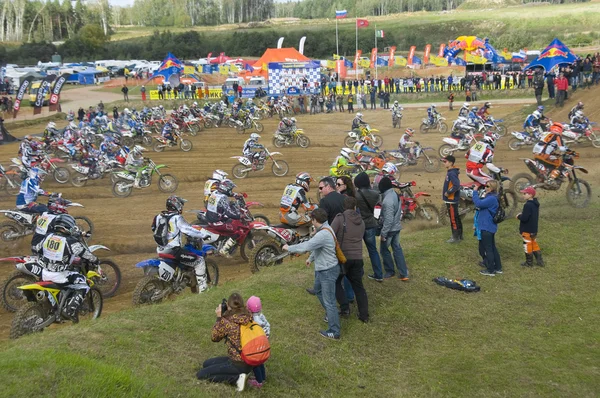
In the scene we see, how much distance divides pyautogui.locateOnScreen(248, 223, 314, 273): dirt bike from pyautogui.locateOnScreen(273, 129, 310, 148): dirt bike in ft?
48.4

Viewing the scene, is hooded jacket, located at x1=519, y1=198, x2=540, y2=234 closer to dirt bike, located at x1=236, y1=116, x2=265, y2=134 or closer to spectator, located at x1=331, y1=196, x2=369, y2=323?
spectator, located at x1=331, y1=196, x2=369, y2=323

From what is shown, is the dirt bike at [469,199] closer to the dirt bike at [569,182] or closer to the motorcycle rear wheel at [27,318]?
the dirt bike at [569,182]

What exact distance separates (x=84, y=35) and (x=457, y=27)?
2416 inches

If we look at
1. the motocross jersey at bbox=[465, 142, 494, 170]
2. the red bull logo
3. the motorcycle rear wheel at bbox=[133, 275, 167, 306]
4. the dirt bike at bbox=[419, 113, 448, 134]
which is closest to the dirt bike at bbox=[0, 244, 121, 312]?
the motorcycle rear wheel at bbox=[133, 275, 167, 306]

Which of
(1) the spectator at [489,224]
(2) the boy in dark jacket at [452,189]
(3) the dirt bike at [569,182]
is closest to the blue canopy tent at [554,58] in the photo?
(3) the dirt bike at [569,182]

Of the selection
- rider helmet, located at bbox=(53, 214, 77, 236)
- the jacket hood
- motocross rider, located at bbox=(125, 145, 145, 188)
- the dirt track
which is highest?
the jacket hood

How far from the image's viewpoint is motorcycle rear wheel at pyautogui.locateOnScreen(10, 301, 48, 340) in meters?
7.21

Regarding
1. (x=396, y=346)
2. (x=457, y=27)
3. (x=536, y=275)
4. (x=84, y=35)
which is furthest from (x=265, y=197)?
(x=457, y=27)

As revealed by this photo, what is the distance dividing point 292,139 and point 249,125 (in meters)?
5.76

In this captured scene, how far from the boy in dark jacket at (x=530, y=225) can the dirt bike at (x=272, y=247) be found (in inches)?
149

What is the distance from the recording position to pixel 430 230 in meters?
12.3

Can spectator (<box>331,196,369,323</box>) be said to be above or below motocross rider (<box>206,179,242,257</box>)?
above

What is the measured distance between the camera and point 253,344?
5.33 m

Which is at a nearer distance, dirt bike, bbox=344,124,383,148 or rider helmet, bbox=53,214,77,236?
rider helmet, bbox=53,214,77,236
